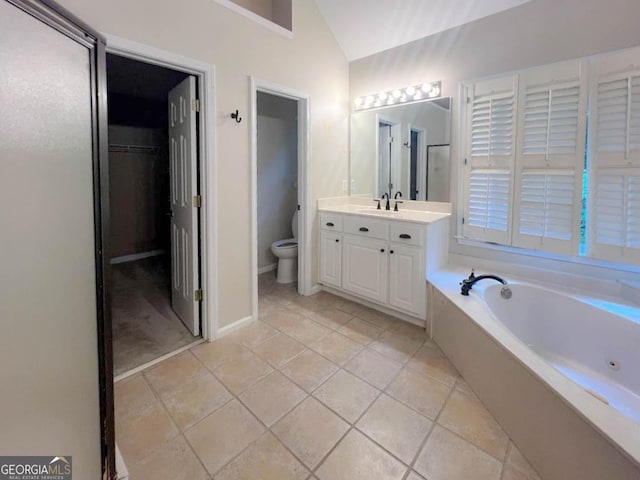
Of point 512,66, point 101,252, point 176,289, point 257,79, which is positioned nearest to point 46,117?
point 101,252

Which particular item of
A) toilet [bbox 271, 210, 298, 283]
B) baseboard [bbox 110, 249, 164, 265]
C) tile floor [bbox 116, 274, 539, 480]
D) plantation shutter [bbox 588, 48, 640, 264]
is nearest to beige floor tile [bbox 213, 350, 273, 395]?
tile floor [bbox 116, 274, 539, 480]

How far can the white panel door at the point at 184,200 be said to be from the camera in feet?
7.64

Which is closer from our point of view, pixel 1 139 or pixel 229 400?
pixel 1 139

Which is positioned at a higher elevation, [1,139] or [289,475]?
[1,139]

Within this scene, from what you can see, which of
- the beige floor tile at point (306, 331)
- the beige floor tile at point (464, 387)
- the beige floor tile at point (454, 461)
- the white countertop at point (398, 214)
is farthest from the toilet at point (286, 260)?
the beige floor tile at point (454, 461)

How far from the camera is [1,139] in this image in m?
0.77

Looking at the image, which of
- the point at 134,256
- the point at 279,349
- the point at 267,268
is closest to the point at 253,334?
→ the point at 279,349

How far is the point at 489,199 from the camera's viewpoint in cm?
264

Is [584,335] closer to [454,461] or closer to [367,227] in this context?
[454,461]

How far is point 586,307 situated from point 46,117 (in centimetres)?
284

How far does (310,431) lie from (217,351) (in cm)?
100

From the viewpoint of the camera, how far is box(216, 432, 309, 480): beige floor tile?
1.35 metres

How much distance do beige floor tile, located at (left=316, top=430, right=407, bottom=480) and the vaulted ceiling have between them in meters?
3.12

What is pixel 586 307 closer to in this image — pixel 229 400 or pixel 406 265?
pixel 406 265
